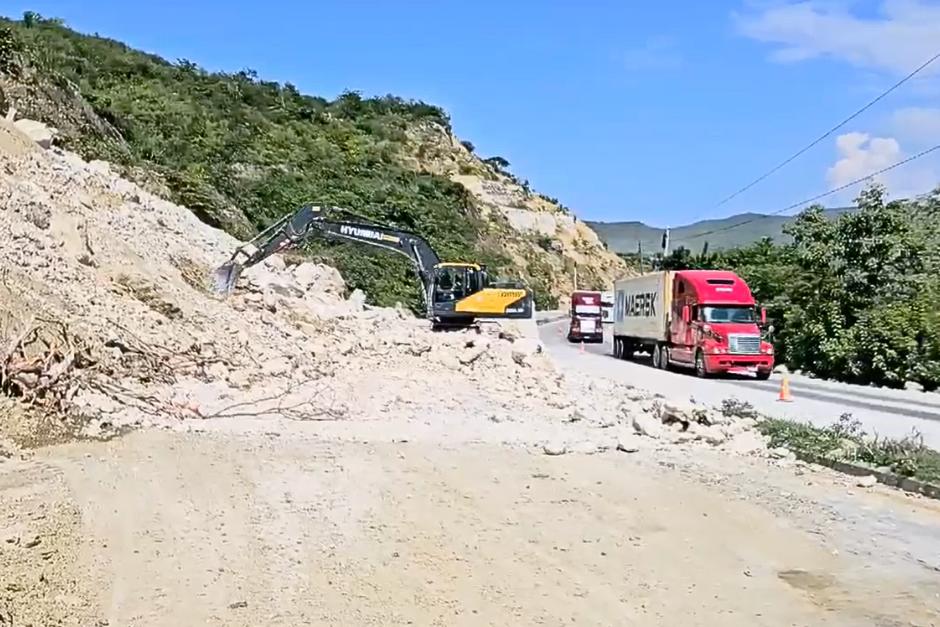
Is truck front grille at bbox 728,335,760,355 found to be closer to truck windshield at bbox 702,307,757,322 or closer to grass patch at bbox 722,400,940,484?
truck windshield at bbox 702,307,757,322

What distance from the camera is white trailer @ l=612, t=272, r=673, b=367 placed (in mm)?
34688

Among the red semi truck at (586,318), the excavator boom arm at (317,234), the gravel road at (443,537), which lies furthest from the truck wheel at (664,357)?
the gravel road at (443,537)

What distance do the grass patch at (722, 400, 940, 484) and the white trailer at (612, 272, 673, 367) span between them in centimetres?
1695

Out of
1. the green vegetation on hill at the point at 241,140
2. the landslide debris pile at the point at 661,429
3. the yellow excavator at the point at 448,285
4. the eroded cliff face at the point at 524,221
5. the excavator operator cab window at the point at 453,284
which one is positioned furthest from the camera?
the eroded cliff face at the point at 524,221

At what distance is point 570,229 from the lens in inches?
3903

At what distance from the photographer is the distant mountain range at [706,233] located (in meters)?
54.7

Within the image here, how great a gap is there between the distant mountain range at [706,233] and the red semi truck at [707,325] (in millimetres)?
5713

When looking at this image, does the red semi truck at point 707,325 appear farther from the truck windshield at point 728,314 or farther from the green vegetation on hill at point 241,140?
the green vegetation on hill at point 241,140

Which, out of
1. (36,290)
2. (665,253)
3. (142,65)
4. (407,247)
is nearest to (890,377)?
(407,247)

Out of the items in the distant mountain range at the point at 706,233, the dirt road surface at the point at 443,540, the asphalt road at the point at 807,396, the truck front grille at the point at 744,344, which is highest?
the distant mountain range at the point at 706,233

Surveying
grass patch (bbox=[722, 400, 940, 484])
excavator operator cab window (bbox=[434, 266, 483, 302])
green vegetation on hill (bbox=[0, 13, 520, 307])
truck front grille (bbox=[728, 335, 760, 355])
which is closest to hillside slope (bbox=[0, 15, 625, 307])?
green vegetation on hill (bbox=[0, 13, 520, 307])

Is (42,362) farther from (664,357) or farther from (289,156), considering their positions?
(289,156)

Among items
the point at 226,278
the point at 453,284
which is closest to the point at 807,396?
the point at 453,284

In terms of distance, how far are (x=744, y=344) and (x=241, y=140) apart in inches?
1462
